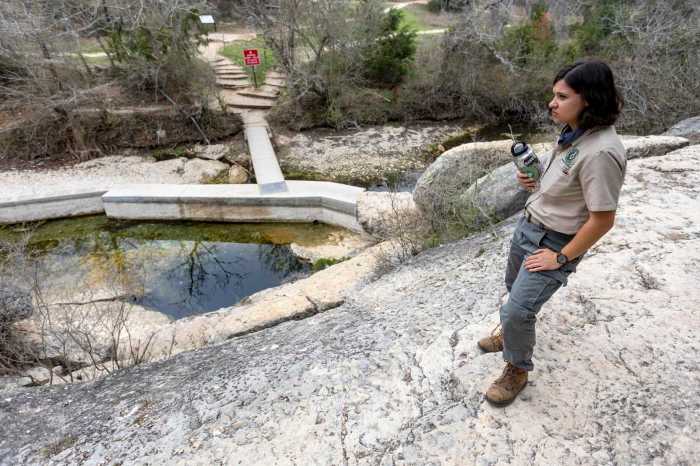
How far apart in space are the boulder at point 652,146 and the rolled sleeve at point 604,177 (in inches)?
179

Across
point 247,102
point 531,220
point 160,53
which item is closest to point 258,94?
point 247,102

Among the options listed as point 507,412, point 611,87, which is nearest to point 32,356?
point 507,412

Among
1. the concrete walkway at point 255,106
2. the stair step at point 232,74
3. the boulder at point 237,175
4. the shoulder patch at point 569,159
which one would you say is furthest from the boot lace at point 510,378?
the stair step at point 232,74

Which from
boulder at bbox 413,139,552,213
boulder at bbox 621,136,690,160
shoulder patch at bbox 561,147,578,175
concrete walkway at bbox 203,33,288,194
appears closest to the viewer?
shoulder patch at bbox 561,147,578,175

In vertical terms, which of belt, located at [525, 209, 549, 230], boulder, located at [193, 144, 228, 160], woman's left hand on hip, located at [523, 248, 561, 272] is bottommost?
boulder, located at [193, 144, 228, 160]

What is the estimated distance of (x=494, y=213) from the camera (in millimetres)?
4984

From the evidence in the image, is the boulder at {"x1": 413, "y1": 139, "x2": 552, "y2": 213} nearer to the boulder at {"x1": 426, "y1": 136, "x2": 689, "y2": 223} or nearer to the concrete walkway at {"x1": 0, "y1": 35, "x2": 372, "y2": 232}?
the boulder at {"x1": 426, "y1": 136, "x2": 689, "y2": 223}

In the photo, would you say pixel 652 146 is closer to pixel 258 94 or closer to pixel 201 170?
pixel 201 170

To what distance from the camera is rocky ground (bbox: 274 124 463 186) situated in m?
10.2

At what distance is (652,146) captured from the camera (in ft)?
18.1

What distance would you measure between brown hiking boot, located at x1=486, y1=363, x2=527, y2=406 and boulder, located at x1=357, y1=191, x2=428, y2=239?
154 inches

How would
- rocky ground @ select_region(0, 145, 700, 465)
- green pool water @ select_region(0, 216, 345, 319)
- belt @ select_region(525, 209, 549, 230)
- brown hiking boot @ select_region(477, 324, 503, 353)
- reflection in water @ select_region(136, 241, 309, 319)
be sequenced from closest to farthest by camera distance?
belt @ select_region(525, 209, 549, 230) → rocky ground @ select_region(0, 145, 700, 465) → brown hiking boot @ select_region(477, 324, 503, 353) → reflection in water @ select_region(136, 241, 309, 319) → green pool water @ select_region(0, 216, 345, 319)

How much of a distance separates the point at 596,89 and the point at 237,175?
8.69 meters

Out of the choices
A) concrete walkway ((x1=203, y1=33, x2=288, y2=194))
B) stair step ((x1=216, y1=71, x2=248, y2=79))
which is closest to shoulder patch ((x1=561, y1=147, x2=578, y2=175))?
concrete walkway ((x1=203, y1=33, x2=288, y2=194))
